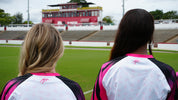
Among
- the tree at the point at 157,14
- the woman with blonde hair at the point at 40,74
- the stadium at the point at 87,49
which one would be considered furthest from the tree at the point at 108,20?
the woman with blonde hair at the point at 40,74

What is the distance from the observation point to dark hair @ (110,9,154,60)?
1916 millimetres

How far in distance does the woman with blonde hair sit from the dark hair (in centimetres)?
61

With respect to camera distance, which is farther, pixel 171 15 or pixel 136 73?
pixel 171 15

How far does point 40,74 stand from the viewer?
1.71 metres

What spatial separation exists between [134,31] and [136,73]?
40cm

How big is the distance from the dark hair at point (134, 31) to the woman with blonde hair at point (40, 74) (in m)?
0.61

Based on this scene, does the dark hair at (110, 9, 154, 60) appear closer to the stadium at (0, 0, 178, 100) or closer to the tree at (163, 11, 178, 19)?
the stadium at (0, 0, 178, 100)

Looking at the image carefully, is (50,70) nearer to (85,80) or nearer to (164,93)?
(164,93)

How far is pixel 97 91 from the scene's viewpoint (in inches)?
76.7

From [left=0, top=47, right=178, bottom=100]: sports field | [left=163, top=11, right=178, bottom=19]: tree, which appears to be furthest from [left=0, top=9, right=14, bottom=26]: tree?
[left=0, top=47, right=178, bottom=100]: sports field

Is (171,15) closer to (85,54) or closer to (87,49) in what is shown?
(87,49)

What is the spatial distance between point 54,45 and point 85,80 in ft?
20.4

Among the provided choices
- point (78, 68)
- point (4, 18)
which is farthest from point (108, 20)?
point (78, 68)

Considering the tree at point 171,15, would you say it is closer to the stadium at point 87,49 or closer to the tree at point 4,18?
the stadium at point 87,49
